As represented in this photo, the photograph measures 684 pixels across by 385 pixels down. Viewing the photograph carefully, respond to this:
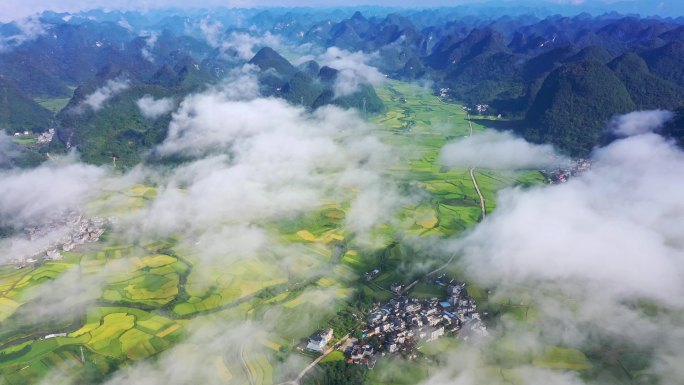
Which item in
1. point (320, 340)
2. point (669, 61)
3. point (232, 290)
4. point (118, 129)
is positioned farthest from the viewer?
point (669, 61)

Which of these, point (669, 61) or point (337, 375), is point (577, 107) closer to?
point (669, 61)

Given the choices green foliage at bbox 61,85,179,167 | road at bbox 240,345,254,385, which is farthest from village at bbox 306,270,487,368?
green foliage at bbox 61,85,179,167

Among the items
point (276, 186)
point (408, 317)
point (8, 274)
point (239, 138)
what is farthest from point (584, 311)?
point (239, 138)

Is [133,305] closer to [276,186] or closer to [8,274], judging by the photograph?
[8,274]

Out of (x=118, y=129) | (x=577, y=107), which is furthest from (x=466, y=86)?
(x=118, y=129)

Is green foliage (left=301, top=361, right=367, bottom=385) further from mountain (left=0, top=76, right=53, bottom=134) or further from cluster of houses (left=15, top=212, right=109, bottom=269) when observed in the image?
mountain (left=0, top=76, right=53, bottom=134)

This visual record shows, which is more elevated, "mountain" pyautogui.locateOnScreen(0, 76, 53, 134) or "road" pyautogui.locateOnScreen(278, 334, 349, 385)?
"mountain" pyautogui.locateOnScreen(0, 76, 53, 134)
